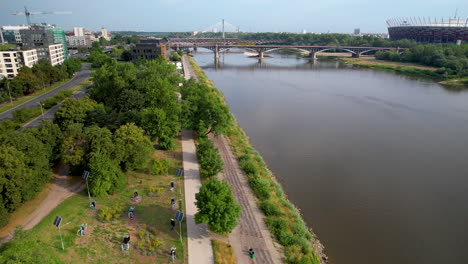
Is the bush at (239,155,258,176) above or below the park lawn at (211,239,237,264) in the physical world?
above

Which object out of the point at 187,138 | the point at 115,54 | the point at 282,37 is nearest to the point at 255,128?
the point at 187,138

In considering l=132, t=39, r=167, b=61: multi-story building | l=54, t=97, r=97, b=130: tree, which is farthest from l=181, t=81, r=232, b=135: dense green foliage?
l=132, t=39, r=167, b=61: multi-story building

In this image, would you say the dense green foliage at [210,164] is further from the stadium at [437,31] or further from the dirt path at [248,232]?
the stadium at [437,31]

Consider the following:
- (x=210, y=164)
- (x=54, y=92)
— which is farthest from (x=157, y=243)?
(x=54, y=92)

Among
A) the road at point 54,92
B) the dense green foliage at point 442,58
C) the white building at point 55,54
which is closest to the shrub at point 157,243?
the road at point 54,92

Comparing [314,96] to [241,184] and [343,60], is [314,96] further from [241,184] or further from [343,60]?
[343,60]

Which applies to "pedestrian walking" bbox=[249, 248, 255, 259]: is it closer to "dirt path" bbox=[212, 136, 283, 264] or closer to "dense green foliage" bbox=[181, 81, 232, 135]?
"dirt path" bbox=[212, 136, 283, 264]
